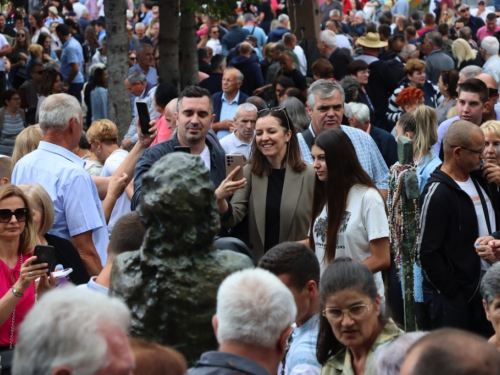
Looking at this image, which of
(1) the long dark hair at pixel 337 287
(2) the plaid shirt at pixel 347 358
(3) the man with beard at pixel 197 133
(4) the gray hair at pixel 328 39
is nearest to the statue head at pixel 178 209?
(1) the long dark hair at pixel 337 287

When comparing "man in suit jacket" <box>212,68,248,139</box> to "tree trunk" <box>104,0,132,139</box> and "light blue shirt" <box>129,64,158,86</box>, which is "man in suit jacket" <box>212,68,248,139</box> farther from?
"light blue shirt" <box>129,64,158,86</box>

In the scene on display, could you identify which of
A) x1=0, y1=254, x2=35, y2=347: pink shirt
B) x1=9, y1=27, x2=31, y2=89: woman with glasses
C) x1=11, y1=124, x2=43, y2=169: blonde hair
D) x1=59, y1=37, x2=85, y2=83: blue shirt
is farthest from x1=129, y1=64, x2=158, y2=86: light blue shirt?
x1=0, y1=254, x2=35, y2=347: pink shirt

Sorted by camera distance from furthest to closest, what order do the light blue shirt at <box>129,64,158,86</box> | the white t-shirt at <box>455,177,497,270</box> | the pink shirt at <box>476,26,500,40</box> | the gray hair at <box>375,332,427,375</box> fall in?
the pink shirt at <box>476,26,500,40</box>, the light blue shirt at <box>129,64,158,86</box>, the white t-shirt at <box>455,177,497,270</box>, the gray hair at <box>375,332,427,375</box>

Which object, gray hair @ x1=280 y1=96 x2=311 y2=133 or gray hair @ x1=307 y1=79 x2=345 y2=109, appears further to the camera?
gray hair @ x1=280 y1=96 x2=311 y2=133

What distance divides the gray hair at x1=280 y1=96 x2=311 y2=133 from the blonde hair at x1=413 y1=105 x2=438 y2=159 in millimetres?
1387

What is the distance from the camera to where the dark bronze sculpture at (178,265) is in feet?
11.9

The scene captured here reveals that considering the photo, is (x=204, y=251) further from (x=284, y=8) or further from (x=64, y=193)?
(x=284, y=8)

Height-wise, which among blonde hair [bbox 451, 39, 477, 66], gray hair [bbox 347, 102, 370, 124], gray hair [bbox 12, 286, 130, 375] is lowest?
gray hair [bbox 12, 286, 130, 375]

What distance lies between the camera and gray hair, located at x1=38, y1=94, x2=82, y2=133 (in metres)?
6.04

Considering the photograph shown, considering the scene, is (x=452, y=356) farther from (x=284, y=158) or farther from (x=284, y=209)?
(x=284, y=158)

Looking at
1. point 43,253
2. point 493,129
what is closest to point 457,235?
point 493,129

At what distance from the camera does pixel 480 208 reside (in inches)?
245

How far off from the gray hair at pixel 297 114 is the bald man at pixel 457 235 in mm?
2641

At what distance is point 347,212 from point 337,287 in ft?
4.81
